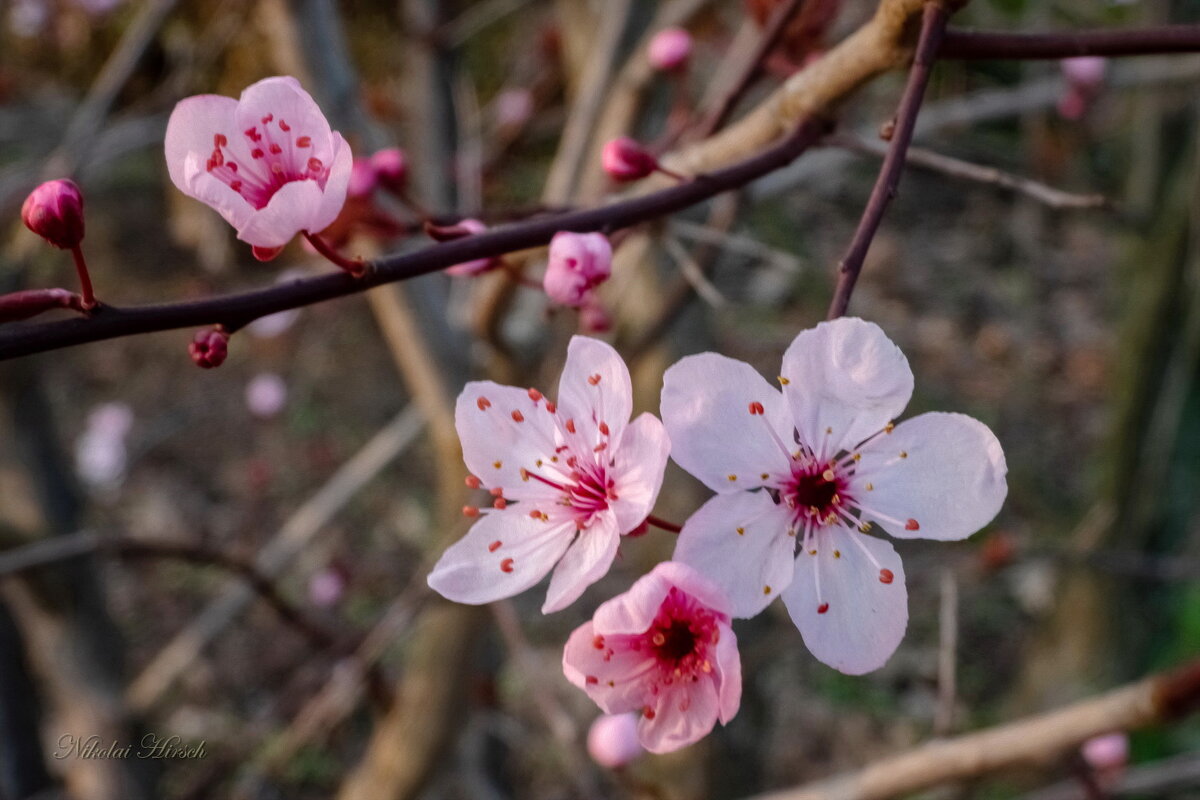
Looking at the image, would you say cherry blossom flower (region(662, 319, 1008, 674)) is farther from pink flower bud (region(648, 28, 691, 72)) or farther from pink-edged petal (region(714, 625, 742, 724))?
pink flower bud (region(648, 28, 691, 72))

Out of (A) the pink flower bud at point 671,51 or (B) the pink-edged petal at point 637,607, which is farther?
(A) the pink flower bud at point 671,51

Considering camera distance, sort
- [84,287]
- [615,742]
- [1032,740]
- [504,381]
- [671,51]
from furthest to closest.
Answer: [504,381], [671,51], [615,742], [1032,740], [84,287]

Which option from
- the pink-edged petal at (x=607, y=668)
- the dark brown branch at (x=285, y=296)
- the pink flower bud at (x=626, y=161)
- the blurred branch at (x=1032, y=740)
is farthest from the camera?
A: the blurred branch at (x=1032, y=740)

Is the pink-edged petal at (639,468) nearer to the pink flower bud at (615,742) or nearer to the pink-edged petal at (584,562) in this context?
the pink-edged petal at (584,562)

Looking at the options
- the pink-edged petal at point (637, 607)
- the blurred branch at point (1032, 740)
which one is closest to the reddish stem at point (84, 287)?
the pink-edged petal at point (637, 607)

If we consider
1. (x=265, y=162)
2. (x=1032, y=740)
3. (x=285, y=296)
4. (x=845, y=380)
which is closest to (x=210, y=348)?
(x=285, y=296)

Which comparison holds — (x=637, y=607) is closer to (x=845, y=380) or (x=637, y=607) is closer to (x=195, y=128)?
(x=845, y=380)

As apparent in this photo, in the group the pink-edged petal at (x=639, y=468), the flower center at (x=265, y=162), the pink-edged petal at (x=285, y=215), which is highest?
the flower center at (x=265, y=162)
